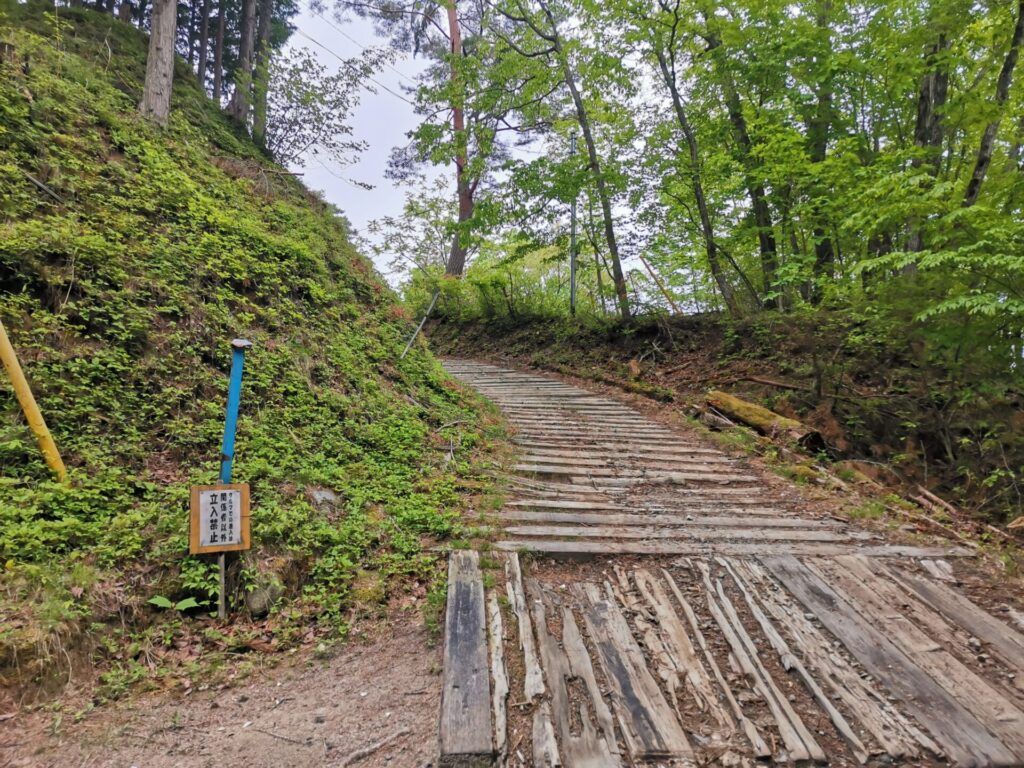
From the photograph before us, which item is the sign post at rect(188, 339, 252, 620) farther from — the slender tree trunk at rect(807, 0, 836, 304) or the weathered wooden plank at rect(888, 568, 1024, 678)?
the slender tree trunk at rect(807, 0, 836, 304)

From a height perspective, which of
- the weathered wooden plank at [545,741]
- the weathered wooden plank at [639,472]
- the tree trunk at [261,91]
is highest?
the tree trunk at [261,91]

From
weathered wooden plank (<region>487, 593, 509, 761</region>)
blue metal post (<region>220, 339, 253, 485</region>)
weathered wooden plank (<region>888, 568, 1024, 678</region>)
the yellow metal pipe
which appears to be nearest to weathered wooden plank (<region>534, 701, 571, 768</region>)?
weathered wooden plank (<region>487, 593, 509, 761</region>)

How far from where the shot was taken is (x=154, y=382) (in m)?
3.87

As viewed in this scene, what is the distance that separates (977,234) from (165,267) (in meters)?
8.23

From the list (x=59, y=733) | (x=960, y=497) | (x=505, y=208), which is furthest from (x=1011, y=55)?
(x=59, y=733)

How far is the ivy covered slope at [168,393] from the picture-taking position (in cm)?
268

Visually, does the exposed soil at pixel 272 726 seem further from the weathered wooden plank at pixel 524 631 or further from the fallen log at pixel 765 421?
the fallen log at pixel 765 421

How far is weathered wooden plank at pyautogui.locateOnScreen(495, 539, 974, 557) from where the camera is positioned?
11.8 feet

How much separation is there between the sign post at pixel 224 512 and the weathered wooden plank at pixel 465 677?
1326 mm

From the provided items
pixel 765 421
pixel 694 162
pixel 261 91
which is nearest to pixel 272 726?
pixel 765 421

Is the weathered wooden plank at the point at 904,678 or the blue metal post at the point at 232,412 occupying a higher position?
the blue metal post at the point at 232,412

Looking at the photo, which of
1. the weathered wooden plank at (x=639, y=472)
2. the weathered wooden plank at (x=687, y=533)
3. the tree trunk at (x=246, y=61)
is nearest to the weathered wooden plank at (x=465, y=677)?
the weathered wooden plank at (x=687, y=533)

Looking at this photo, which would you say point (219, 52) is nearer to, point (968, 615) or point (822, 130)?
point (822, 130)

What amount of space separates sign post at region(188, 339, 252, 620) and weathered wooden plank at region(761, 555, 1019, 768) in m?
3.59
